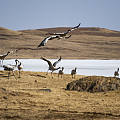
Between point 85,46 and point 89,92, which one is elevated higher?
point 85,46

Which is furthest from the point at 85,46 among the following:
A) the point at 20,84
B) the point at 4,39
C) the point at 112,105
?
the point at 112,105

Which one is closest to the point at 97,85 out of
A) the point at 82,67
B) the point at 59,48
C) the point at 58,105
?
the point at 58,105

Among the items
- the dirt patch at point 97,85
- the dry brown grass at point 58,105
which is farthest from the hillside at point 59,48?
the dry brown grass at point 58,105

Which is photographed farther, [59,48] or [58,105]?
[59,48]

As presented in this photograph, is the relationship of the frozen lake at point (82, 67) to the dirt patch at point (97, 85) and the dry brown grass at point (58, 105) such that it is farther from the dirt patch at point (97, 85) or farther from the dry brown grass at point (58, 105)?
the dry brown grass at point (58, 105)

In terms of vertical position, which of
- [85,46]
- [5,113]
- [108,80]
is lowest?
[5,113]

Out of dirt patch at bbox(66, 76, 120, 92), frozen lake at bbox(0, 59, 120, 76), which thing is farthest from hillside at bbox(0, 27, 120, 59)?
dirt patch at bbox(66, 76, 120, 92)

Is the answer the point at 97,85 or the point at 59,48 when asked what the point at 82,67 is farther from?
the point at 59,48

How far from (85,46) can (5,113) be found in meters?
56.2

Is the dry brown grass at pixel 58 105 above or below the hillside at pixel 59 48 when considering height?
below

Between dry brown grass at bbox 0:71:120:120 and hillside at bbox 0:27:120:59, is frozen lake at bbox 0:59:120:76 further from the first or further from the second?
dry brown grass at bbox 0:71:120:120

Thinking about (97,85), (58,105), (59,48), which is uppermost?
(59,48)

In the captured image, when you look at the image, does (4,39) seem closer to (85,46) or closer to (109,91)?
(85,46)

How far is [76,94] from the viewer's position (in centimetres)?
1398
